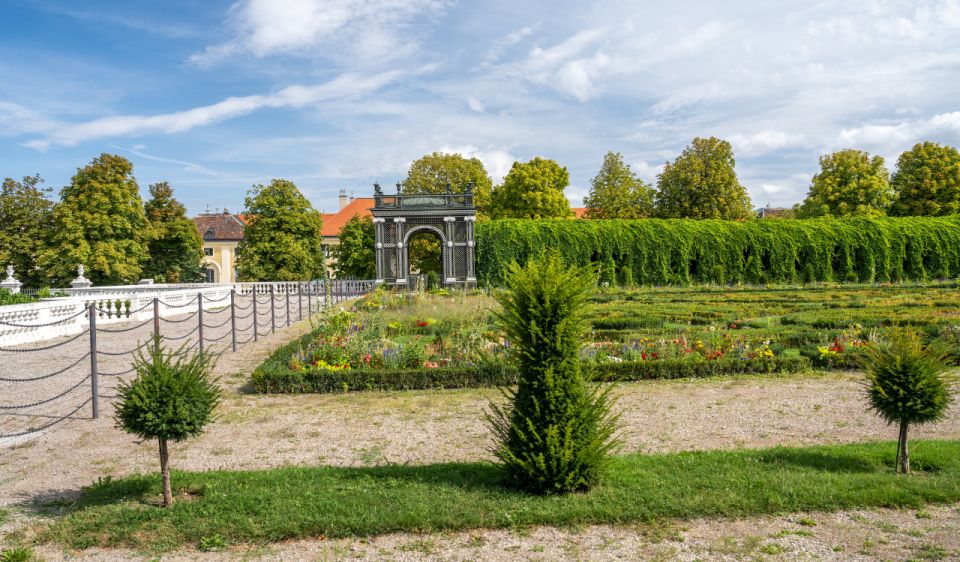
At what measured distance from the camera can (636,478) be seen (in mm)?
5266

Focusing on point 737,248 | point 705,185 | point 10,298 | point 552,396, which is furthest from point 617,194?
point 552,396

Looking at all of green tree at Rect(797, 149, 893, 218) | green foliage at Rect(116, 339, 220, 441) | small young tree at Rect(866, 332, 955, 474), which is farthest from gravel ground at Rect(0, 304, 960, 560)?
green tree at Rect(797, 149, 893, 218)

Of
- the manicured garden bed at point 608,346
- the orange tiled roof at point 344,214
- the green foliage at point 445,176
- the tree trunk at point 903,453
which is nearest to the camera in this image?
the tree trunk at point 903,453

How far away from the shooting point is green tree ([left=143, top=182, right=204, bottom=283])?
1736 inches

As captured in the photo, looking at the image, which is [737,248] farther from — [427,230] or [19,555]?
[19,555]

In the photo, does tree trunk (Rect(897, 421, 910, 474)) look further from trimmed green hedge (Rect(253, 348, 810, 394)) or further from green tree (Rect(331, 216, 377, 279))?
green tree (Rect(331, 216, 377, 279))

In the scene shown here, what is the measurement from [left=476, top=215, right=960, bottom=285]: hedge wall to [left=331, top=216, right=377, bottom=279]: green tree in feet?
33.9

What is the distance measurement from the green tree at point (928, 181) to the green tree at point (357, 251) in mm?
37744

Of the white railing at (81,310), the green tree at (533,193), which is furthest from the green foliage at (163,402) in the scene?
the green tree at (533,193)

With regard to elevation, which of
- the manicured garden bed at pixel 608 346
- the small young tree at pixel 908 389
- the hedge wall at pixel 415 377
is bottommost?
the hedge wall at pixel 415 377

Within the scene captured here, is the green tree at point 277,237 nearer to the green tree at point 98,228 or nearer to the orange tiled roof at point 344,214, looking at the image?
the green tree at point 98,228

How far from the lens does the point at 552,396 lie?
4945 mm

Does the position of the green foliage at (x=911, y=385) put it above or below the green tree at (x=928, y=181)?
below

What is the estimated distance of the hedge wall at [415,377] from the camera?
9695 millimetres
